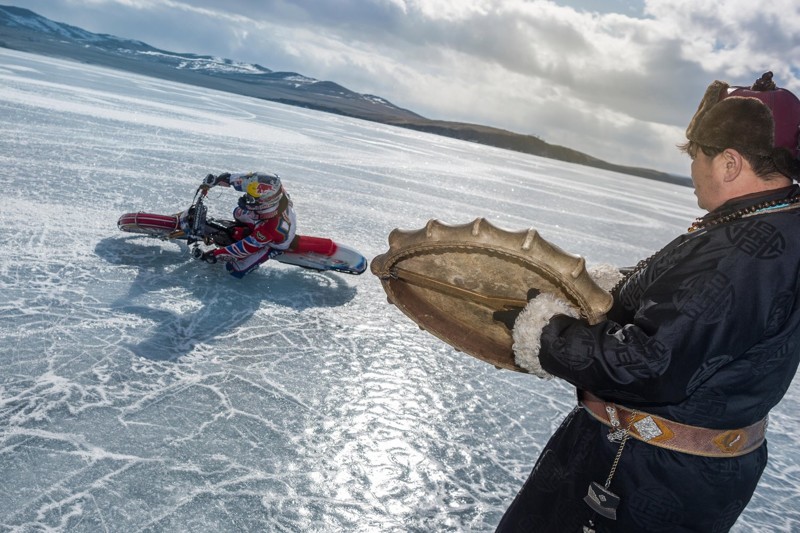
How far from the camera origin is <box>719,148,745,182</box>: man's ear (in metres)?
1.40

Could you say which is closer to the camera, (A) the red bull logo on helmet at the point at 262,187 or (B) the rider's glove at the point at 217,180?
(A) the red bull logo on helmet at the point at 262,187

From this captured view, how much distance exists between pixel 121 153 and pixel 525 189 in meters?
16.2

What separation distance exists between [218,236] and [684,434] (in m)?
6.38

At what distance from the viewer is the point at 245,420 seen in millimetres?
3648

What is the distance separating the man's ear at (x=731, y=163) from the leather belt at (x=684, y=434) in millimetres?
675

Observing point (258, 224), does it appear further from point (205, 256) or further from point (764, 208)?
point (764, 208)

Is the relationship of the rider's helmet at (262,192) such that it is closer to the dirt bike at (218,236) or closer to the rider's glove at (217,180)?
the rider's glove at (217,180)

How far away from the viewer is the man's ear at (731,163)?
1400 mm

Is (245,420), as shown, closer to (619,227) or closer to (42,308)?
(42,308)

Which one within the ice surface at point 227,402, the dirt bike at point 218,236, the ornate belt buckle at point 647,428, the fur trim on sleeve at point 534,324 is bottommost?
the ice surface at point 227,402

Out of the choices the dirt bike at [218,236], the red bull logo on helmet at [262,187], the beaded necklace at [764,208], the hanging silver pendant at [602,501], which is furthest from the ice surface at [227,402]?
the beaded necklace at [764,208]

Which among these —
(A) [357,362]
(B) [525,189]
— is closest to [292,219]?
(A) [357,362]

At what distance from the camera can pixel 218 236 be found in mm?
7004

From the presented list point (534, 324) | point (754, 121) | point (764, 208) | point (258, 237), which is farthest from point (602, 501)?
point (258, 237)
